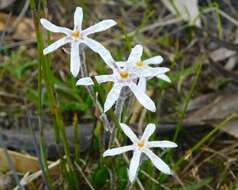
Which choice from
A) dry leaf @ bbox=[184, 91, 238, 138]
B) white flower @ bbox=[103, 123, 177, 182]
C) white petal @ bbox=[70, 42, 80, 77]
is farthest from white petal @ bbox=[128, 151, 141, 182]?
dry leaf @ bbox=[184, 91, 238, 138]

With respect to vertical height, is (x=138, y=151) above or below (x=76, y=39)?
below

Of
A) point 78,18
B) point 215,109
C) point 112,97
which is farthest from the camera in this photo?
point 215,109

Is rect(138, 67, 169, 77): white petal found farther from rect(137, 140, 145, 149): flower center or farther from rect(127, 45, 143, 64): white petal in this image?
rect(137, 140, 145, 149): flower center

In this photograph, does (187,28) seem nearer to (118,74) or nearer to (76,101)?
(76,101)

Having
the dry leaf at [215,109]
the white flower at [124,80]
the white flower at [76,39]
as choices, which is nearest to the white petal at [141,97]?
the white flower at [124,80]

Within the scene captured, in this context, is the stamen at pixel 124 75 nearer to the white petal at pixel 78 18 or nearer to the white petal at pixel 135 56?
the white petal at pixel 135 56

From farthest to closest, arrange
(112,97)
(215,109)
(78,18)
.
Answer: (215,109), (78,18), (112,97)

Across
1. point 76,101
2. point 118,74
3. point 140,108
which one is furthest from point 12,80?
point 118,74

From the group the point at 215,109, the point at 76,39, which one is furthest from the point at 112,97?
the point at 215,109

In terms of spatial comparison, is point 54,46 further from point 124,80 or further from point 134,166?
point 134,166
